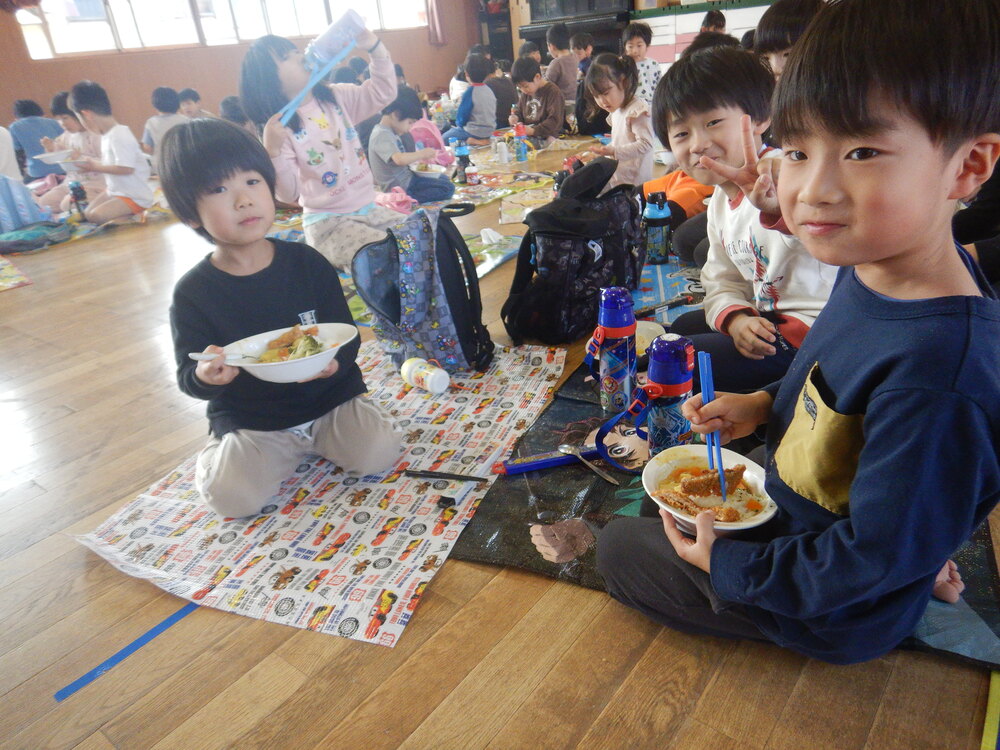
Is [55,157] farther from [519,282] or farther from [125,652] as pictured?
[125,652]

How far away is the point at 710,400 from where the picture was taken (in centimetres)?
92

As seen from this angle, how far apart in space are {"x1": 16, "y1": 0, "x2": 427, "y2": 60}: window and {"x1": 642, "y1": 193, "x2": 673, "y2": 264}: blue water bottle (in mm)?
4692

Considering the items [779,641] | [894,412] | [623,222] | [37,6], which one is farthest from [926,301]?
[37,6]

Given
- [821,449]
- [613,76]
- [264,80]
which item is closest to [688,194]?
[613,76]

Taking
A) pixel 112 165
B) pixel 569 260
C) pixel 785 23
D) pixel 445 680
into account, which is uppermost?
pixel 785 23

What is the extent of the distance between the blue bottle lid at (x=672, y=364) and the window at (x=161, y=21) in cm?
585

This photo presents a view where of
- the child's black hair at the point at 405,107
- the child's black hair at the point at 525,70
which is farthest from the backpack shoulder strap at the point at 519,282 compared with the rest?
the child's black hair at the point at 525,70

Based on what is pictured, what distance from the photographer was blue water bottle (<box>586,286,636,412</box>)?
4.83ft

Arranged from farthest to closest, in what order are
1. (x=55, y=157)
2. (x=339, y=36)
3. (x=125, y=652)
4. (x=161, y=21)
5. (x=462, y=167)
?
(x=161, y=21) < (x=462, y=167) < (x=55, y=157) < (x=339, y=36) < (x=125, y=652)

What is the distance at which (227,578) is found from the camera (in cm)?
121

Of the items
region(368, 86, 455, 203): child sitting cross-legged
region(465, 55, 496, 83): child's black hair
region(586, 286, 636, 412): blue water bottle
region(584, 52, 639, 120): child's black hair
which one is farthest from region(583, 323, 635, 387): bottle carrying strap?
region(465, 55, 496, 83): child's black hair

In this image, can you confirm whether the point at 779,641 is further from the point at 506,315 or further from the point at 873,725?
the point at 506,315

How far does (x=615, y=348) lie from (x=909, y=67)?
99cm

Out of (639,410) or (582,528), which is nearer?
(582,528)
